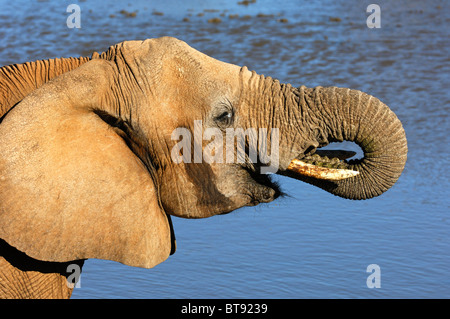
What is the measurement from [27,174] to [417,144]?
5.80m

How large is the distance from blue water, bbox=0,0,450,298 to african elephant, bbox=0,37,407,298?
0.42 m

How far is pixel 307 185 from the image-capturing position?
7852 mm

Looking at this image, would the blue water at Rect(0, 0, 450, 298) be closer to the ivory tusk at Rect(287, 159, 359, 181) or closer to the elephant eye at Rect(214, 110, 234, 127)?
the ivory tusk at Rect(287, 159, 359, 181)

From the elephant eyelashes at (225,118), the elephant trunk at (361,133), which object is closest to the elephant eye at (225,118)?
the elephant eyelashes at (225,118)

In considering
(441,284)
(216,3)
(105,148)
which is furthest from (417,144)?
(216,3)

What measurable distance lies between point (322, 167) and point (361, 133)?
221mm

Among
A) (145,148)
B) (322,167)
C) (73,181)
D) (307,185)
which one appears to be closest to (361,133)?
(322,167)

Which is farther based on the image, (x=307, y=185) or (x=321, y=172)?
(x=307, y=185)

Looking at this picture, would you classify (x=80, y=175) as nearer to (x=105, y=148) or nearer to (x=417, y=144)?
(x=105, y=148)

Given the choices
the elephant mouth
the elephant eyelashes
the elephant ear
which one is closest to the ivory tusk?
the elephant mouth

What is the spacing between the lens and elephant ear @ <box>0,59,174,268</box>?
3568 mm

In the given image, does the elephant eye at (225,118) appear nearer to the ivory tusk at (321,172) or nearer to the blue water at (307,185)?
the ivory tusk at (321,172)

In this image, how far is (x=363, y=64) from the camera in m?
11.0

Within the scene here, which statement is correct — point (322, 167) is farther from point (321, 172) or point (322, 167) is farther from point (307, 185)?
point (307, 185)
